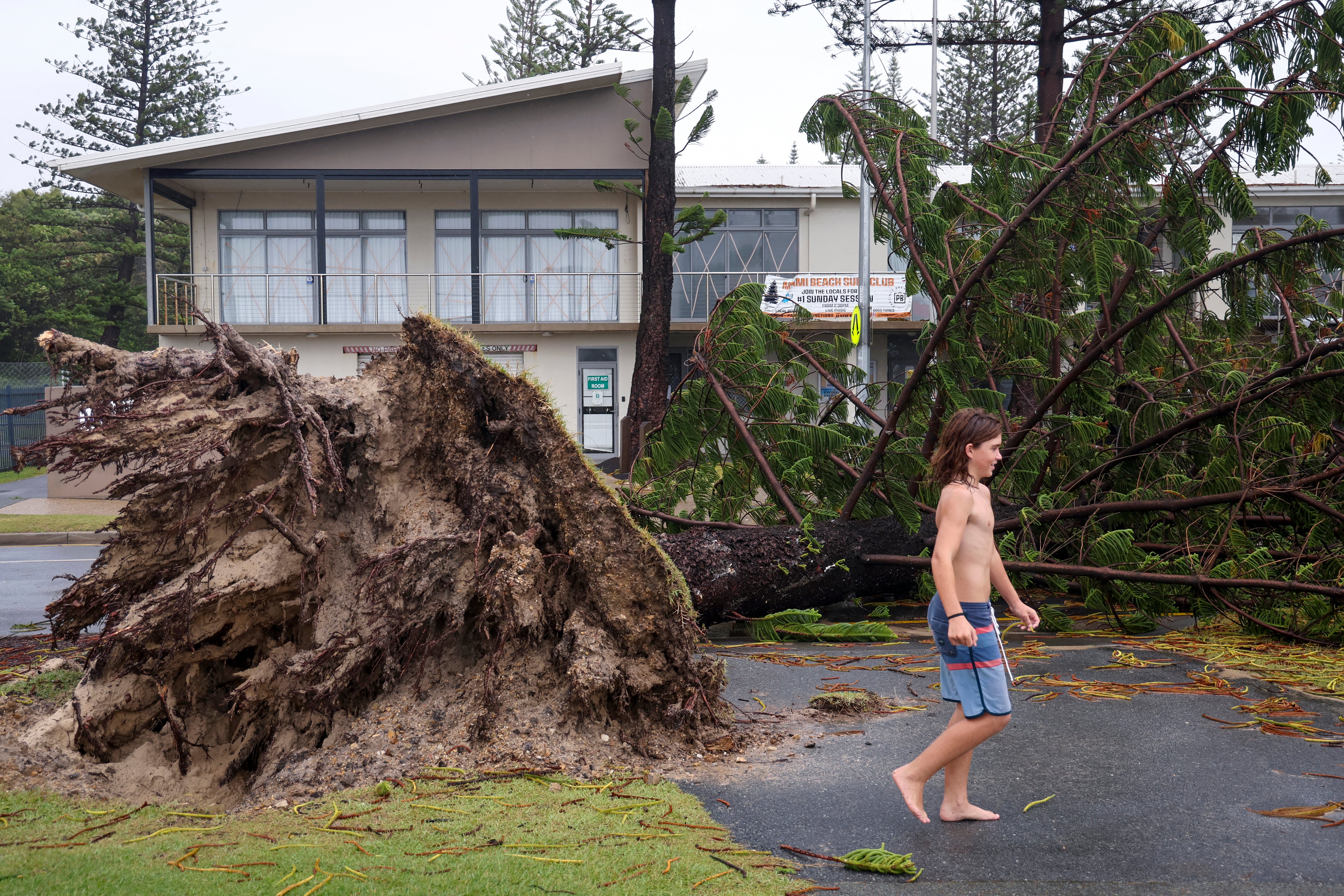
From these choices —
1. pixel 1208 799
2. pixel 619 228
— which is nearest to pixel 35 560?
pixel 1208 799

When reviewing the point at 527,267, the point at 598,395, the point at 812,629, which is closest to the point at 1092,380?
the point at 812,629

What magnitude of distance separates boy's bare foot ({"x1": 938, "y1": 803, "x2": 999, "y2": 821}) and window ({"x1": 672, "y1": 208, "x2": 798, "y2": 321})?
61.9ft

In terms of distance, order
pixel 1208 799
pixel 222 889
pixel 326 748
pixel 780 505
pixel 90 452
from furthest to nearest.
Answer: pixel 780 505 < pixel 90 452 < pixel 326 748 < pixel 1208 799 < pixel 222 889

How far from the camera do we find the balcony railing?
21.3m

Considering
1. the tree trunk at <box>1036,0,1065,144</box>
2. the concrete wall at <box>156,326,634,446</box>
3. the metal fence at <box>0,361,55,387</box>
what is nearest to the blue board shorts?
the tree trunk at <box>1036,0,1065,144</box>

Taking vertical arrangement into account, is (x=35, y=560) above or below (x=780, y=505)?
below

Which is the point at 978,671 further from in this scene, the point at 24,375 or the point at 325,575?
the point at 24,375

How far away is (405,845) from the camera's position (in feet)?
9.96

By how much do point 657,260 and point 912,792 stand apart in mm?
10887

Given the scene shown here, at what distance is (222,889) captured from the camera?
2674 millimetres

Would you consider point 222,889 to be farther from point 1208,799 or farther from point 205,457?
point 1208,799

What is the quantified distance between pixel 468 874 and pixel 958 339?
4.33 m

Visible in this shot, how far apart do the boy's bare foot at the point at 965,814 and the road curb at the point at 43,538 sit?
1196 cm

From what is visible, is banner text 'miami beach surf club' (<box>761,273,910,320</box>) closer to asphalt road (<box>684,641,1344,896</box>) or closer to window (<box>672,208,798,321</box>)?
window (<box>672,208,798,321</box>)
